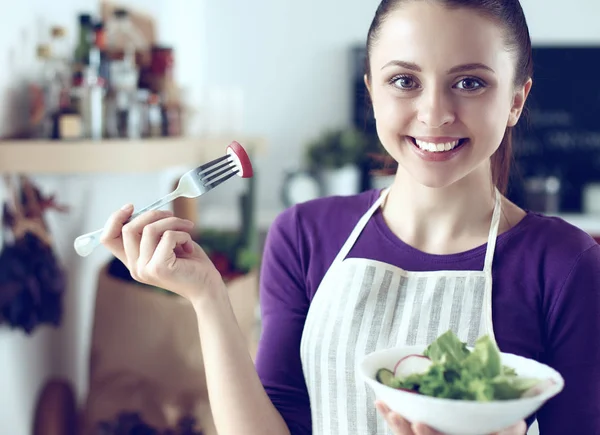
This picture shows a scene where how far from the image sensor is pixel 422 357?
846 millimetres

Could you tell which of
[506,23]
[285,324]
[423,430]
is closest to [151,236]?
[285,324]

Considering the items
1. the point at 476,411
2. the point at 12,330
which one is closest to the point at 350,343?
the point at 476,411

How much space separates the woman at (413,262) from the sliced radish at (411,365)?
8.5 inches

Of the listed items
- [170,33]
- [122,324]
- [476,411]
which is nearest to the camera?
[476,411]

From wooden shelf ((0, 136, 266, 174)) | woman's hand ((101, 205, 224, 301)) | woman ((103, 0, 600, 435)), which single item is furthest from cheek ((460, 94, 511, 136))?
wooden shelf ((0, 136, 266, 174))

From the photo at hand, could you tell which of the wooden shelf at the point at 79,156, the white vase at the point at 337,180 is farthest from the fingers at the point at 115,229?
the white vase at the point at 337,180

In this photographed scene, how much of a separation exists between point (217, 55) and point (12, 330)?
8.71 feet

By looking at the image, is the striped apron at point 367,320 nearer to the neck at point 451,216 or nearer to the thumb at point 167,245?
the neck at point 451,216

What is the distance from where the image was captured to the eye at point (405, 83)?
3.25 ft

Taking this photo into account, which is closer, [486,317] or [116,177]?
[486,317]

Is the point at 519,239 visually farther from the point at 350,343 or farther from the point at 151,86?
the point at 151,86

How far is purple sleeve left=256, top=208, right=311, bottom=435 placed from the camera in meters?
1.12

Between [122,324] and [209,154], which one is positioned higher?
[209,154]

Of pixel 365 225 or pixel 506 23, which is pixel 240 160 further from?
pixel 506 23
